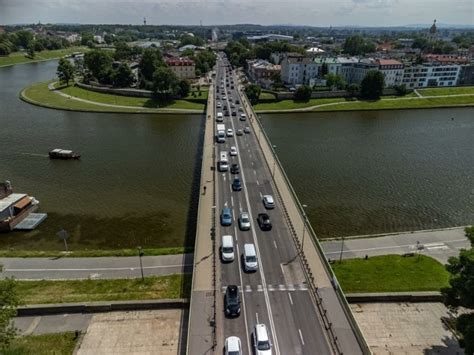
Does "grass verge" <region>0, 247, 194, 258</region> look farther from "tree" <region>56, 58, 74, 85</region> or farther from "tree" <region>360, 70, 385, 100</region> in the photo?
"tree" <region>56, 58, 74, 85</region>

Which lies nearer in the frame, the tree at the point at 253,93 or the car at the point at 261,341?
the car at the point at 261,341

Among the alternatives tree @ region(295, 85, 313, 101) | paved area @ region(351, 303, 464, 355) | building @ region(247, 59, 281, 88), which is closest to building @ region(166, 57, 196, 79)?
building @ region(247, 59, 281, 88)

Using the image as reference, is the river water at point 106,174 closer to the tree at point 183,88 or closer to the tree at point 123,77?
the tree at point 183,88

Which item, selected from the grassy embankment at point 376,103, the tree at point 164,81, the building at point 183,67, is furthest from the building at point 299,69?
the tree at point 164,81

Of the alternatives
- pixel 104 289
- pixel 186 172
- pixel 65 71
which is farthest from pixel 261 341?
pixel 65 71

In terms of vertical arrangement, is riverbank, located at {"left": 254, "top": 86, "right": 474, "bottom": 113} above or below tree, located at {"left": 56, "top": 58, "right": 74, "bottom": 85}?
below

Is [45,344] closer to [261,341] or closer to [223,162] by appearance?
[261,341]
